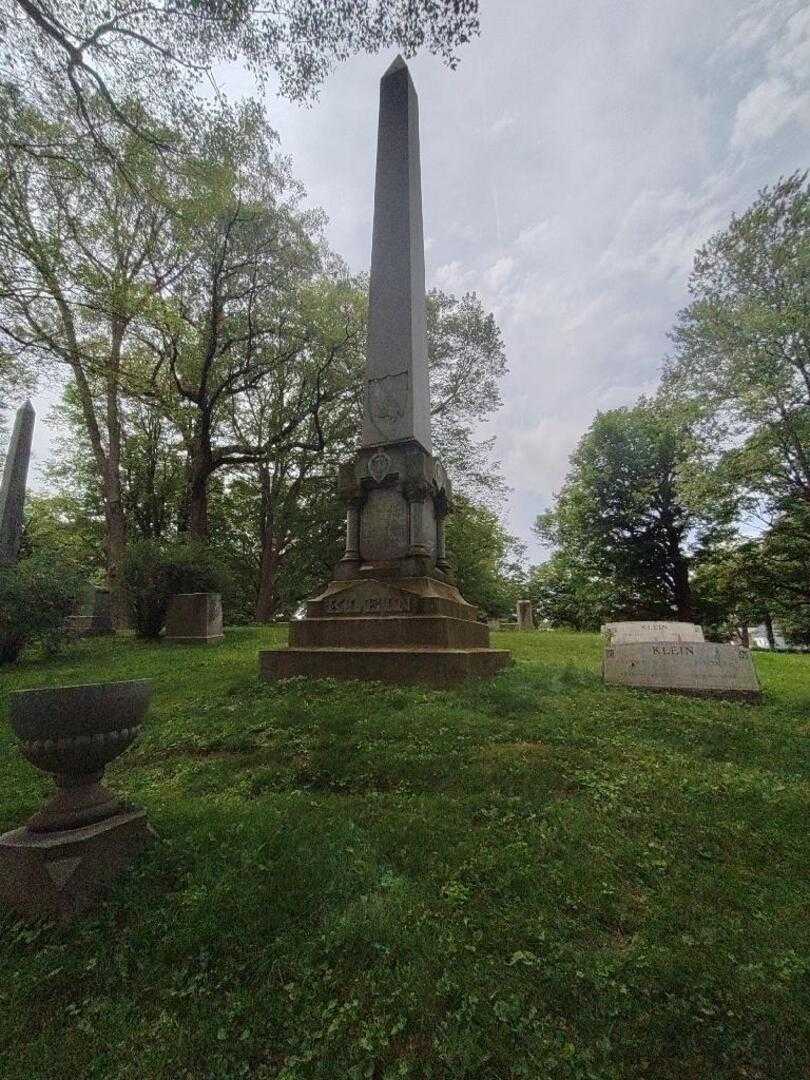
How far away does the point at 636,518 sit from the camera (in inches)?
843

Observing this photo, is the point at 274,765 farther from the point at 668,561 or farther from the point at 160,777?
the point at 668,561

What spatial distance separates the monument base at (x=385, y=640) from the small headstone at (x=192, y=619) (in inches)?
210

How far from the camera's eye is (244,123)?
1173 cm

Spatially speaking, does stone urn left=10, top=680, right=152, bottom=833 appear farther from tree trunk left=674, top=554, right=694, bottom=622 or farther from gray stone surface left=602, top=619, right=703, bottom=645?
tree trunk left=674, top=554, right=694, bottom=622

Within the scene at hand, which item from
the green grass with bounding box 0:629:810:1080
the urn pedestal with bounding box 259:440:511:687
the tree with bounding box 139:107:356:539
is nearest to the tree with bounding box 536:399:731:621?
the tree with bounding box 139:107:356:539

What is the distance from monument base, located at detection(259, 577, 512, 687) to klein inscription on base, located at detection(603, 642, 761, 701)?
169 cm

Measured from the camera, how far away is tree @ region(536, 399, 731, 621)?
2077 cm

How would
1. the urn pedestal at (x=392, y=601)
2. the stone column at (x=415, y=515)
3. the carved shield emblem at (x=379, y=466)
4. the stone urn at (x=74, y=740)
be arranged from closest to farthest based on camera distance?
1. the stone urn at (x=74, y=740)
2. the urn pedestal at (x=392, y=601)
3. the stone column at (x=415, y=515)
4. the carved shield emblem at (x=379, y=466)

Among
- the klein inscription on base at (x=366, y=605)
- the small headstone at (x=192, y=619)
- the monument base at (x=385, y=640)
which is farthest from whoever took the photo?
the small headstone at (x=192, y=619)

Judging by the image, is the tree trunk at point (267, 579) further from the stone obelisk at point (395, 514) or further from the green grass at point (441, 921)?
the green grass at point (441, 921)

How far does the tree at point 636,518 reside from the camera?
2077 cm

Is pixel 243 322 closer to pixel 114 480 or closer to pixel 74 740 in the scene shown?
pixel 114 480

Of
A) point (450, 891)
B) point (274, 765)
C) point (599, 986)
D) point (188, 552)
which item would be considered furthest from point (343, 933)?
point (188, 552)

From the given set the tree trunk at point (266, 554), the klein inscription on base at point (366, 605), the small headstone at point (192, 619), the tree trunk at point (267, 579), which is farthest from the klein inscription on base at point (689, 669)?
the tree trunk at point (267, 579)
